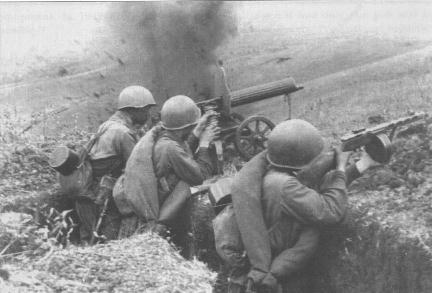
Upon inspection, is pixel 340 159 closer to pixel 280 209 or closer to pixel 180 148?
pixel 280 209

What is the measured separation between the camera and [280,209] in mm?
4289

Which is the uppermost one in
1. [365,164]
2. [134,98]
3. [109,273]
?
[134,98]

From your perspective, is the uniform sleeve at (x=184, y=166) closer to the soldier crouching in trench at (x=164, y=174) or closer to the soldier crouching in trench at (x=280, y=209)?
the soldier crouching in trench at (x=164, y=174)

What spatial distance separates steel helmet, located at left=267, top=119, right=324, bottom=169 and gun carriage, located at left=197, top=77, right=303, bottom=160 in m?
4.43

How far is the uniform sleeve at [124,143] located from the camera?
6648 millimetres

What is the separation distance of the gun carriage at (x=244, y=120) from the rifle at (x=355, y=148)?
3982 mm

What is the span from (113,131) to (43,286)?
3.46 m

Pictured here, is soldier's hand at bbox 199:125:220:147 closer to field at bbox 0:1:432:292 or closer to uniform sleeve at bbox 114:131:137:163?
uniform sleeve at bbox 114:131:137:163

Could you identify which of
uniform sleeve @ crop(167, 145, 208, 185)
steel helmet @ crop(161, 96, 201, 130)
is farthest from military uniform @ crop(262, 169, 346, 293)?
steel helmet @ crop(161, 96, 201, 130)

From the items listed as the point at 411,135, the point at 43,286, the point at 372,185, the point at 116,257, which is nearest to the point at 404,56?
the point at 411,135

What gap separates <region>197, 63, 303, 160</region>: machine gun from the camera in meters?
8.92

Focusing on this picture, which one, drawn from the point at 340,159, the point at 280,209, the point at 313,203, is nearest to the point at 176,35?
the point at 340,159

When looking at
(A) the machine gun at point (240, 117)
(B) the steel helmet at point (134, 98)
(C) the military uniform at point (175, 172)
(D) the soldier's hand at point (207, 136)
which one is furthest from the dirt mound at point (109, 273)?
(A) the machine gun at point (240, 117)

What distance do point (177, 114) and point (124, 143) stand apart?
95 centimetres
